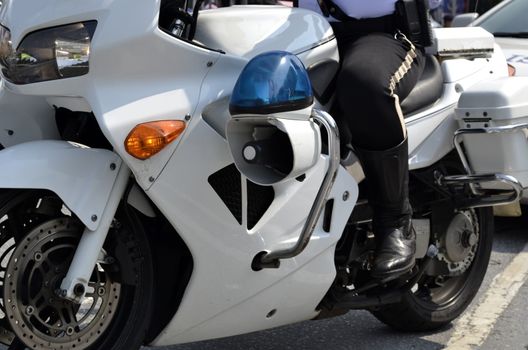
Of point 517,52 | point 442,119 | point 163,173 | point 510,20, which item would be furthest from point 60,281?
point 510,20

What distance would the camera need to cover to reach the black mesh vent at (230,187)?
119 inches

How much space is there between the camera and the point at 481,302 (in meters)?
4.77

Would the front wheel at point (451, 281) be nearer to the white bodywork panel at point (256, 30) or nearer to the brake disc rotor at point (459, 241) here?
the brake disc rotor at point (459, 241)

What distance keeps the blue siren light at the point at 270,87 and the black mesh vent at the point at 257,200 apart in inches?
14.6

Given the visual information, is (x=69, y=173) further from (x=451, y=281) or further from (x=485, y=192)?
(x=451, y=281)

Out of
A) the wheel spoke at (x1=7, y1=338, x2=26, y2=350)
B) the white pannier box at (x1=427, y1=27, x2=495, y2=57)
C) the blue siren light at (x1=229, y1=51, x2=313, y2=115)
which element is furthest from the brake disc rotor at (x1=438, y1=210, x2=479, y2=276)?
the wheel spoke at (x1=7, y1=338, x2=26, y2=350)

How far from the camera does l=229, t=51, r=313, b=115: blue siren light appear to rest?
9.17 ft

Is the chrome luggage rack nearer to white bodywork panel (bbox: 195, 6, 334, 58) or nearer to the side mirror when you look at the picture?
white bodywork panel (bbox: 195, 6, 334, 58)

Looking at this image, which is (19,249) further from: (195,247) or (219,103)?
(219,103)

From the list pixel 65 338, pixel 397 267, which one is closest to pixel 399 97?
pixel 397 267

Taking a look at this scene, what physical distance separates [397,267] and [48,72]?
1423mm

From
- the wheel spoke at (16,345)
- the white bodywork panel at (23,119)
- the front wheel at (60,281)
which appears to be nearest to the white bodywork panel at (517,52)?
the white bodywork panel at (23,119)

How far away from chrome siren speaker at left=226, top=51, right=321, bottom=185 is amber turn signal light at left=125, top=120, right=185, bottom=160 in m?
0.18

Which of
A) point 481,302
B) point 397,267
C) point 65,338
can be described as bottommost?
point 481,302
